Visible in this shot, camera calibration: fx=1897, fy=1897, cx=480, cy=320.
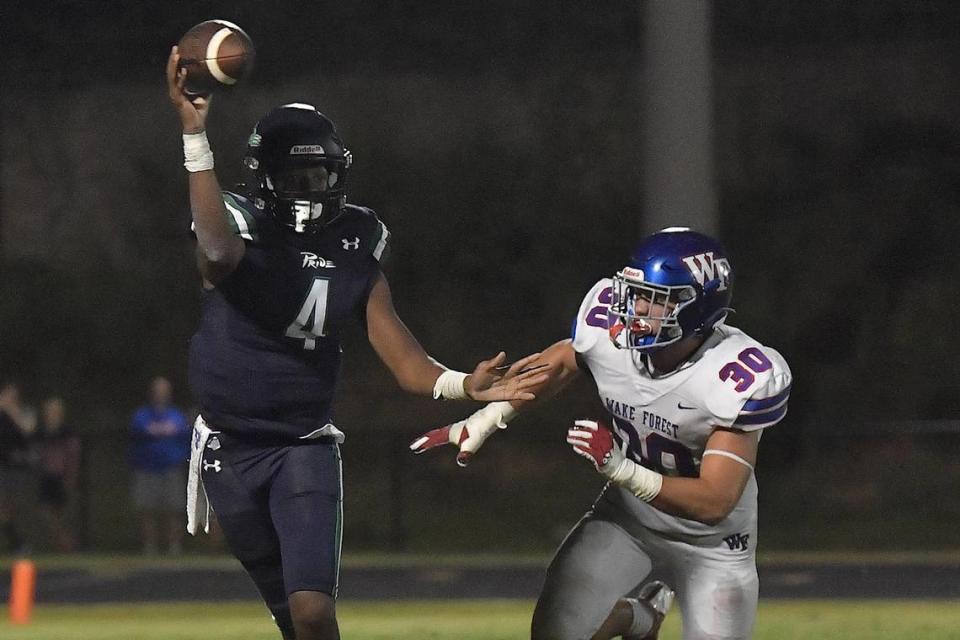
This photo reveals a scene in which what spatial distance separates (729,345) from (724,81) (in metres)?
14.7

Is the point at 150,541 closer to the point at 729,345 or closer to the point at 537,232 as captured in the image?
the point at 537,232

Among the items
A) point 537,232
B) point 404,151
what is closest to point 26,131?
point 404,151

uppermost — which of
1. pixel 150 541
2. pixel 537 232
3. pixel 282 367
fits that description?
pixel 282 367

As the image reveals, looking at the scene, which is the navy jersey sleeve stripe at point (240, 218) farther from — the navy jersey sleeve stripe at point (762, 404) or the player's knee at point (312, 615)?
the navy jersey sleeve stripe at point (762, 404)

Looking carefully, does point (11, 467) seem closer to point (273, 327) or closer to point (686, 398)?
point (273, 327)

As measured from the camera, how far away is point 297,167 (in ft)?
17.5

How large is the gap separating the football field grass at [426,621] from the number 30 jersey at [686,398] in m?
3.04

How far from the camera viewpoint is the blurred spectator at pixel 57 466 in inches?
586

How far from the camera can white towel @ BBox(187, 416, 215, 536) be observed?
5500mm

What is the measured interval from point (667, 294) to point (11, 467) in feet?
33.7

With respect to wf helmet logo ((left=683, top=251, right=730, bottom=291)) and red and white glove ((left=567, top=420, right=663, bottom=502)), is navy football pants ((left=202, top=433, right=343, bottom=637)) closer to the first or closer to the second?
red and white glove ((left=567, top=420, right=663, bottom=502))

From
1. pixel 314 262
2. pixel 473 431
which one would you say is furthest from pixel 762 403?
pixel 314 262

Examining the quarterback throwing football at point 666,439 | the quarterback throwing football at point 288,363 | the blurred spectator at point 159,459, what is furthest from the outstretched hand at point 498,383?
the blurred spectator at point 159,459

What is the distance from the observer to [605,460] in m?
5.01
